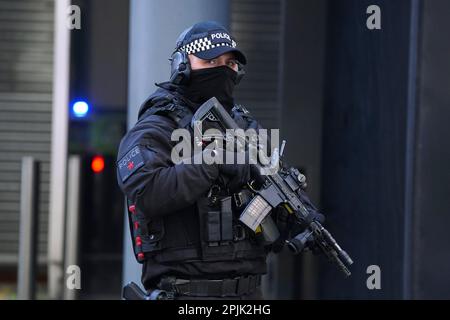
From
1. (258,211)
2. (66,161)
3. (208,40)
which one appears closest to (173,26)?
(208,40)

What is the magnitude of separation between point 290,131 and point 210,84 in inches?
114

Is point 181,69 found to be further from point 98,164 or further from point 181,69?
point 98,164

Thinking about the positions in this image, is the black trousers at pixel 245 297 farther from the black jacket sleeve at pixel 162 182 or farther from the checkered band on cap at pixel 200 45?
the checkered band on cap at pixel 200 45

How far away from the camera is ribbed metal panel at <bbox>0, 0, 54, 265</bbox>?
21.4 feet

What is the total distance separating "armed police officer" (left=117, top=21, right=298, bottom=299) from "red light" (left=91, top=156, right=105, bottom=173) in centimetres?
312

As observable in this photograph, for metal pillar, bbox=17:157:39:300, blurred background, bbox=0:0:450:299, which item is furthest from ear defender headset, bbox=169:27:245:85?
metal pillar, bbox=17:157:39:300

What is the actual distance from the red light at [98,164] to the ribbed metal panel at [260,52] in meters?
1.12

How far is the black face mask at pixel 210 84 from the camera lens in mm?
3461

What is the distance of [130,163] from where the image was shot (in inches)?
129

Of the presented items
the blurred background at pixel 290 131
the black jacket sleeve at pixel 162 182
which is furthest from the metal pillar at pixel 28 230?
the black jacket sleeve at pixel 162 182

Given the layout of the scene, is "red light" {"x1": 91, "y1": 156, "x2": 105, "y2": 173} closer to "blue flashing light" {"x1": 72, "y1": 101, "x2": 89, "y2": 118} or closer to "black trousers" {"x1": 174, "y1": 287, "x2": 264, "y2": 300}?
"blue flashing light" {"x1": 72, "y1": 101, "x2": 89, "y2": 118}

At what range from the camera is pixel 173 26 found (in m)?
4.36

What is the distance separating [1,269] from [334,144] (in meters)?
2.57

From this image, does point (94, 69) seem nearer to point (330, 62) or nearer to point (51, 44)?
point (51, 44)
